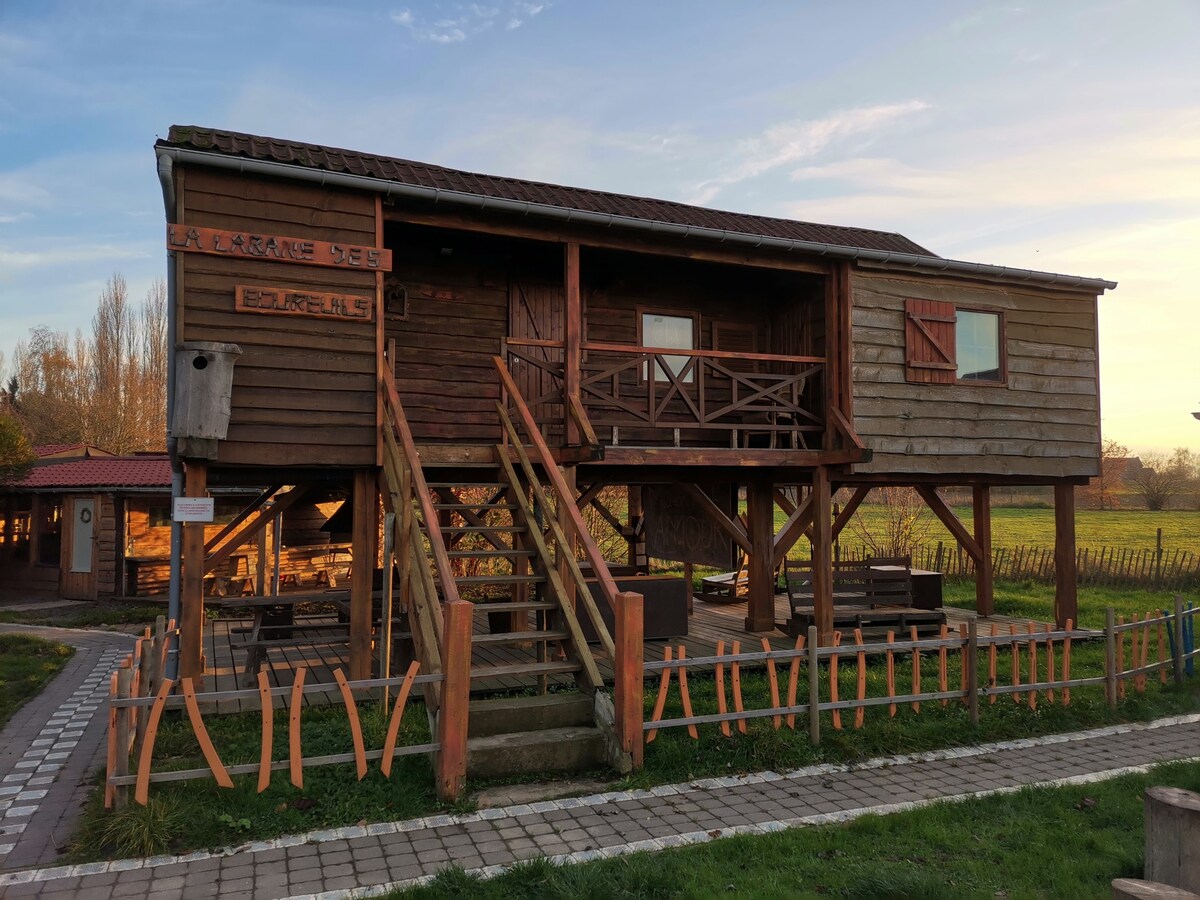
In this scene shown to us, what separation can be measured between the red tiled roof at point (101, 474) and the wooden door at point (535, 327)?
10.5 metres

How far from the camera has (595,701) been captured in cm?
614

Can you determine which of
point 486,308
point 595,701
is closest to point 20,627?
point 486,308

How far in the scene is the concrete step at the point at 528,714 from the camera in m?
5.93

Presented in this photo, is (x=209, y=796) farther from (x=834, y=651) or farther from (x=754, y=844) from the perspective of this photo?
(x=834, y=651)

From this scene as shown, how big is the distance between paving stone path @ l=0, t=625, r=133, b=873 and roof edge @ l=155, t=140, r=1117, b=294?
518 cm

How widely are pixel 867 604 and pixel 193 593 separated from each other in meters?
8.20

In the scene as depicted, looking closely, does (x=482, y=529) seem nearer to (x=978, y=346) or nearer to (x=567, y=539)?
(x=567, y=539)

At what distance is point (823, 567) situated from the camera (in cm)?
1011

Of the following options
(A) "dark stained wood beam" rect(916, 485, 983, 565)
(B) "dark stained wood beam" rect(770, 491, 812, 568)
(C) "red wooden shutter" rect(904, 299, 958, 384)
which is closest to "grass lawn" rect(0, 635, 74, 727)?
(B) "dark stained wood beam" rect(770, 491, 812, 568)

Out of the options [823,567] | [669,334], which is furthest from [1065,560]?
[669,334]

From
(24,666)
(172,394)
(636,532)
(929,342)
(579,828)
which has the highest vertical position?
(929,342)

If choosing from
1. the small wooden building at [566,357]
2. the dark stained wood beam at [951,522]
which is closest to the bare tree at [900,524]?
the dark stained wood beam at [951,522]

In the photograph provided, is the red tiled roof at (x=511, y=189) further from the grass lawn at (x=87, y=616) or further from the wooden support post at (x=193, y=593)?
the grass lawn at (x=87, y=616)

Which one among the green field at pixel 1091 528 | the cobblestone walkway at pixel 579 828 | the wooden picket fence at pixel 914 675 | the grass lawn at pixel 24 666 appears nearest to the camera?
the cobblestone walkway at pixel 579 828
